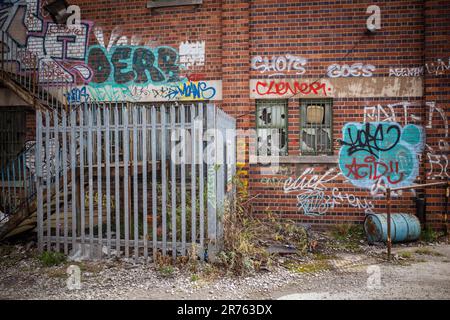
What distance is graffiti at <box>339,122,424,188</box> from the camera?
21.4ft

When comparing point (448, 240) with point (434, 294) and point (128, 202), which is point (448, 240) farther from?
point (128, 202)

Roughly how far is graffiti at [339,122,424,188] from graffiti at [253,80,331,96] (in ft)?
3.23

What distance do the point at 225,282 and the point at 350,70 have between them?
5077 millimetres

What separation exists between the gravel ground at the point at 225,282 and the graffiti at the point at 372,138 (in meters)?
2.41

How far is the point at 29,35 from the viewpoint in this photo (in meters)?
7.84

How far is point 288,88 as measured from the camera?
269 inches

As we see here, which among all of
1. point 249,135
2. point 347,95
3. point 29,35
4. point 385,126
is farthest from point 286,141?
point 29,35

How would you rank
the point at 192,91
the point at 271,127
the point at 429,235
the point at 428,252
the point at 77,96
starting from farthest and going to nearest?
the point at 77,96 < the point at 192,91 < the point at 271,127 < the point at 429,235 < the point at 428,252

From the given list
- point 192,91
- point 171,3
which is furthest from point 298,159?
point 171,3

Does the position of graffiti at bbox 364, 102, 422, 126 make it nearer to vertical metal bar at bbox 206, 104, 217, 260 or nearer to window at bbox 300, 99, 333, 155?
window at bbox 300, 99, 333, 155

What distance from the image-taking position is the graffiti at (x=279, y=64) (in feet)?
22.4

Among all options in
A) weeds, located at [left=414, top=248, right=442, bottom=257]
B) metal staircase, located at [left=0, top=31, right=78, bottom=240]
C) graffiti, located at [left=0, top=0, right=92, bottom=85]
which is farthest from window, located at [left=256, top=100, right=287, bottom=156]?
metal staircase, located at [left=0, top=31, right=78, bottom=240]

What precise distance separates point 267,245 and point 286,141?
2484 millimetres

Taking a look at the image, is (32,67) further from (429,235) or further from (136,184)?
(429,235)
